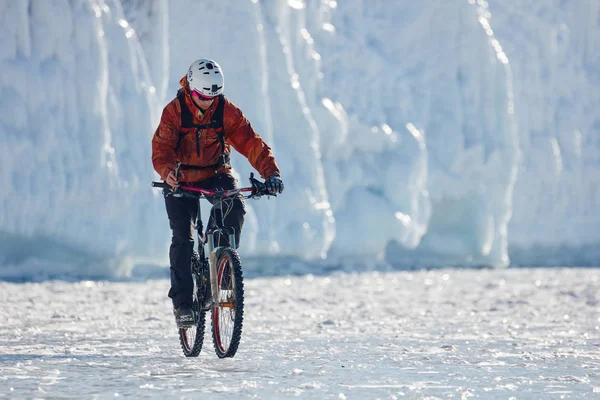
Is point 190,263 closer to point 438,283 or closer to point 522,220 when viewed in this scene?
point 438,283

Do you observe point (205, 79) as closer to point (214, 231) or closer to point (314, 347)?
point (214, 231)

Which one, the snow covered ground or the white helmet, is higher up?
the white helmet

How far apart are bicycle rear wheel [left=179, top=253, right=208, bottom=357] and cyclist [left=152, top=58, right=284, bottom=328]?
5 cm

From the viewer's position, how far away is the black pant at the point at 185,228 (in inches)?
247

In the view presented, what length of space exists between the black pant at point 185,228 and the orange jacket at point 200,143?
9 centimetres

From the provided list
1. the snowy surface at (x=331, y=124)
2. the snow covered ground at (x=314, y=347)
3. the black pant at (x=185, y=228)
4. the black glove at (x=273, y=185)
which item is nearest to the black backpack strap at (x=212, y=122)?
the black pant at (x=185, y=228)

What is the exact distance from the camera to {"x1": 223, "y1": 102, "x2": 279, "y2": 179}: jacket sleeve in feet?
20.8

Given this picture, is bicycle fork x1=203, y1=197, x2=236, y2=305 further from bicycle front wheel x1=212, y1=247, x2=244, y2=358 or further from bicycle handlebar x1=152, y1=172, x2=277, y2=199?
bicycle handlebar x1=152, y1=172, x2=277, y2=199

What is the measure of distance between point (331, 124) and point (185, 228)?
47.5 feet

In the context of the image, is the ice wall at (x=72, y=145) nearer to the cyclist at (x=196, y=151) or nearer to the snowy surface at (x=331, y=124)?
the snowy surface at (x=331, y=124)

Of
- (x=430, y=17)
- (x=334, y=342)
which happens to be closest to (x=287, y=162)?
(x=430, y=17)

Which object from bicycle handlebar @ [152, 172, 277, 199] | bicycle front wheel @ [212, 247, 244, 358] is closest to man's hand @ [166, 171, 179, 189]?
bicycle handlebar @ [152, 172, 277, 199]

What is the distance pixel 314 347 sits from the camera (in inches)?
276

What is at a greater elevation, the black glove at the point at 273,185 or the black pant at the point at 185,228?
the black glove at the point at 273,185
